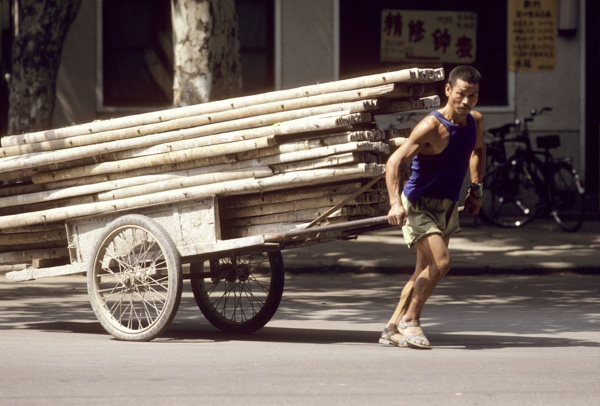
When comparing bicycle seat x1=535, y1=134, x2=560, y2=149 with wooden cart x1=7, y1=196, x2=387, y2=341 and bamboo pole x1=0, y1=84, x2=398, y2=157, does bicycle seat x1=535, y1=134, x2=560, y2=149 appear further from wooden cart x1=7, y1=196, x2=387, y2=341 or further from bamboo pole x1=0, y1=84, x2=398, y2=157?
bamboo pole x1=0, y1=84, x2=398, y2=157

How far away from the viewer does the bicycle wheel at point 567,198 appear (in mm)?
14789

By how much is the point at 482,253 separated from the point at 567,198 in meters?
2.46

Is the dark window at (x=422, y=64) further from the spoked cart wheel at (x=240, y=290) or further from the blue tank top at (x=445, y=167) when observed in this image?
the blue tank top at (x=445, y=167)

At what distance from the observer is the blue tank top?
7.03m

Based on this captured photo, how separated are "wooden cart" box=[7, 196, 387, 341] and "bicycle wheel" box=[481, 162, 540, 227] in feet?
25.1

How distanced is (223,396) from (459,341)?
8.04 ft

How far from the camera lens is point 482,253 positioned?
13.0 metres

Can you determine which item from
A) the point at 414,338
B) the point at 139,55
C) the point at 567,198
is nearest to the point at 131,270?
the point at 414,338

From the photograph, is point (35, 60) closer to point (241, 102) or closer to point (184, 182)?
point (184, 182)

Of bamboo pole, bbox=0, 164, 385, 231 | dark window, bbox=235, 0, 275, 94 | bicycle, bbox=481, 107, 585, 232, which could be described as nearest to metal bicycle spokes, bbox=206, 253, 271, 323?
bamboo pole, bbox=0, 164, 385, 231

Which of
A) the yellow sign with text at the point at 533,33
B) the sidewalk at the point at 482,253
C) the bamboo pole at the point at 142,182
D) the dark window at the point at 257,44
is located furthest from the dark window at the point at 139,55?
the bamboo pole at the point at 142,182

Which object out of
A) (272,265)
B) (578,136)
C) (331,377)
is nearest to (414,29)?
(578,136)

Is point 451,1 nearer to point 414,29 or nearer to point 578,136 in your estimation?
point 414,29

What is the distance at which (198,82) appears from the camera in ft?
40.4
